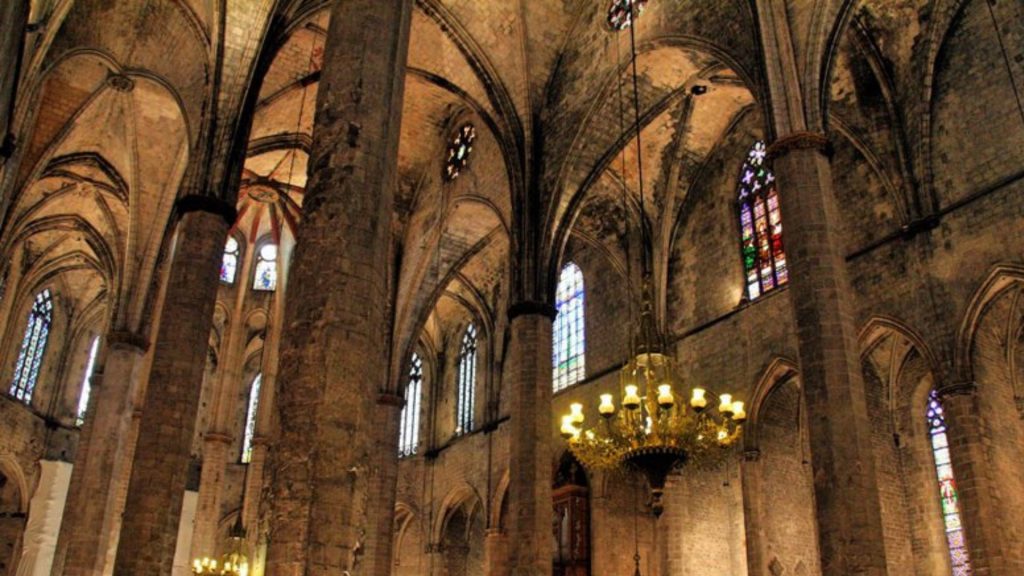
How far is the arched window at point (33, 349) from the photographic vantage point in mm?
26953

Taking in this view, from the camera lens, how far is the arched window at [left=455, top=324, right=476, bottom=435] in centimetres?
2655

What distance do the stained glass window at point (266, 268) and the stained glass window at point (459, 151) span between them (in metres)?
9.78

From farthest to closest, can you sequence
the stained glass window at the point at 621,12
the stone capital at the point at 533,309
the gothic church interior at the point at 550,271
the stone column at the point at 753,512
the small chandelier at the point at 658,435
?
the stained glass window at the point at 621,12 → the stone capital at the point at 533,309 → the stone column at the point at 753,512 → the small chandelier at the point at 658,435 → the gothic church interior at the point at 550,271

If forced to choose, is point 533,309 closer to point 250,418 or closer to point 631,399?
point 631,399

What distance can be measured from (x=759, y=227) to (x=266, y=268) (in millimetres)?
17527

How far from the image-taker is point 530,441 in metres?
15.2

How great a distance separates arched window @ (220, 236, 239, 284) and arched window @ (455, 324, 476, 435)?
25.2ft

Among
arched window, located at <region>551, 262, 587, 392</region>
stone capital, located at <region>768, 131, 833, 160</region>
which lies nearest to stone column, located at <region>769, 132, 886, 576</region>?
stone capital, located at <region>768, 131, 833, 160</region>

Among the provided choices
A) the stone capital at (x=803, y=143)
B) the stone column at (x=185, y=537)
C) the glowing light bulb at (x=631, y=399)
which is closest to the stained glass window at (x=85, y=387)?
the stone column at (x=185, y=537)

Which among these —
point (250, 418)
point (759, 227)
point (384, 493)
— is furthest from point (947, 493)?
point (250, 418)

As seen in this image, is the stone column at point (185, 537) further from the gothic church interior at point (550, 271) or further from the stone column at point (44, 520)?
the stone column at point (44, 520)

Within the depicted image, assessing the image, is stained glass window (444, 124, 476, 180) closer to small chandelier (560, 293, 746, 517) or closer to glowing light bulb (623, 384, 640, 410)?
small chandelier (560, 293, 746, 517)

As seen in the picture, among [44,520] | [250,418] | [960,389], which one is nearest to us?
[960,389]

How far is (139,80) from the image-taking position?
1920cm
